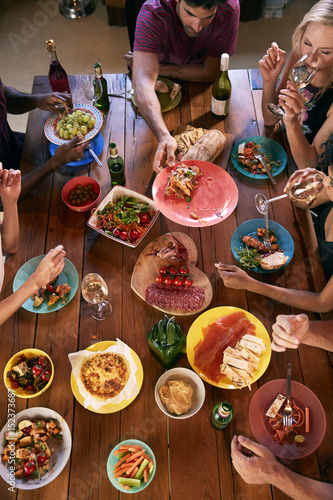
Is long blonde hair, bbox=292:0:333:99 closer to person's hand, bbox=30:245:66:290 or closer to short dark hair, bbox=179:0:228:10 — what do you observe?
short dark hair, bbox=179:0:228:10

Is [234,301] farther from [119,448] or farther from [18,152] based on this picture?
[18,152]

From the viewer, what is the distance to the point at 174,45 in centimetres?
261

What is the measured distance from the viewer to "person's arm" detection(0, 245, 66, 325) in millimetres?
1775

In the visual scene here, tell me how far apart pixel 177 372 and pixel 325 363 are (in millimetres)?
655

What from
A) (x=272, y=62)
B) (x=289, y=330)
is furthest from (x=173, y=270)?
(x=272, y=62)

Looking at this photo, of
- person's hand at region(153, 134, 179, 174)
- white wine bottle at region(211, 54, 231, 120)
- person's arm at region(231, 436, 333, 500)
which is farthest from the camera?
white wine bottle at region(211, 54, 231, 120)

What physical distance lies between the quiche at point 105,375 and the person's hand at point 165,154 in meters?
1.07

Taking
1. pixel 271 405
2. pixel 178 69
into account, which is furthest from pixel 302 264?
pixel 178 69

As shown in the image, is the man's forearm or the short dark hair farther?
the man's forearm

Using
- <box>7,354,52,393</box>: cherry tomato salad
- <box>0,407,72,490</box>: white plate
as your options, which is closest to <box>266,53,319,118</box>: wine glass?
<box>7,354,52,393</box>: cherry tomato salad

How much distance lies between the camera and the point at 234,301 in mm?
1934

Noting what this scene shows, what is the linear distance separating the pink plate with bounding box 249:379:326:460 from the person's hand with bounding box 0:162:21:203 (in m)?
1.47

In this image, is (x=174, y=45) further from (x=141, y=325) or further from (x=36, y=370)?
(x=36, y=370)

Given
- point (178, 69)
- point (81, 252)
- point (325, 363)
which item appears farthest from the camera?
point (178, 69)
